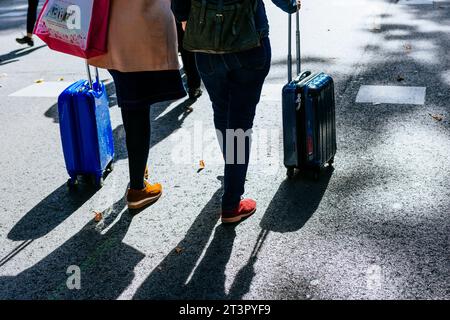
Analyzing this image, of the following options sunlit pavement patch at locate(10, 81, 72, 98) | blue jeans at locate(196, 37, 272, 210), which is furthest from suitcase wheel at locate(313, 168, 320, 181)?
Result: sunlit pavement patch at locate(10, 81, 72, 98)

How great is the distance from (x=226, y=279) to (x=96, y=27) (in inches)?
62.9

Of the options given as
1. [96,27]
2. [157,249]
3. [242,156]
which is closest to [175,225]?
[157,249]

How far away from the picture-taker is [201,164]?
189 inches

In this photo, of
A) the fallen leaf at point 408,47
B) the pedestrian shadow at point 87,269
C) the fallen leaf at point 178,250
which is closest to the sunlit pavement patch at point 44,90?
the pedestrian shadow at point 87,269

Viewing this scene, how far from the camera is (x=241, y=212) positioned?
3.94m

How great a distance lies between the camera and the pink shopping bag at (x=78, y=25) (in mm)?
3604

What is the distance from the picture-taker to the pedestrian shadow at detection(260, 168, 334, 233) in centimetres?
386

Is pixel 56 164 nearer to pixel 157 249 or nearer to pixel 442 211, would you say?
pixel 157 249

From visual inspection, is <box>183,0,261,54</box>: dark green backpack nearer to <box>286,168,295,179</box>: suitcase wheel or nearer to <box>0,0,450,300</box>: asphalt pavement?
<box>0,0,450,300</box>: asphalt pavement

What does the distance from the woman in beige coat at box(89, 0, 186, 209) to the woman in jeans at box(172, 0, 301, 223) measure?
10.1 inches

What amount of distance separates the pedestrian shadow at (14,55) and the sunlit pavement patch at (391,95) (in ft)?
16.1

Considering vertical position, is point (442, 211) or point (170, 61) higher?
point (170, 61)
